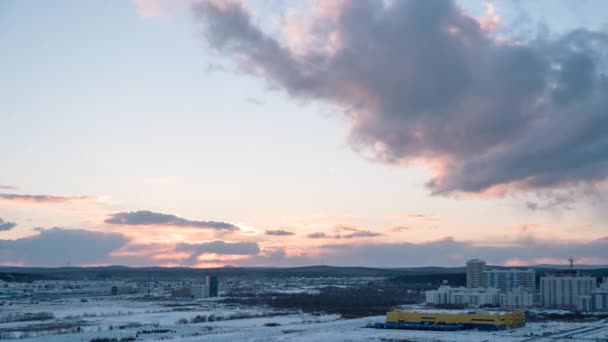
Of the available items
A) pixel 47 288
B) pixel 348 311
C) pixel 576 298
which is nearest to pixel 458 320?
pixel 348 311

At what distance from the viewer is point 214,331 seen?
47.4 meters

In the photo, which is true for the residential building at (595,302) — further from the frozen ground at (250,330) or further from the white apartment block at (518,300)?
the frozen ground at (250,330)

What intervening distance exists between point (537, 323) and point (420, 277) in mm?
108107

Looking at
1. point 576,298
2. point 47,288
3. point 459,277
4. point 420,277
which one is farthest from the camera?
point 420,277

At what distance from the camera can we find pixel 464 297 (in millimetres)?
84375

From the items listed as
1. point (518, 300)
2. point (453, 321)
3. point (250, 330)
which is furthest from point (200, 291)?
point (453, 321)

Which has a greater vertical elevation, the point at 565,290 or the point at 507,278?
the point at 507,278

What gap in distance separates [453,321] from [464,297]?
106 ft

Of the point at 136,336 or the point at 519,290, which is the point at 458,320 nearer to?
the point at 136,336

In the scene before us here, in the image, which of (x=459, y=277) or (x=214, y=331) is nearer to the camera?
(x=214, y=331)

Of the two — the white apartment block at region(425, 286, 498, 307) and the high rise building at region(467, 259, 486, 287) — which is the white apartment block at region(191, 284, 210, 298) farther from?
the high rise building at region(467, 259, 486, 287)

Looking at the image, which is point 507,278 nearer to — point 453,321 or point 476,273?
point 476,273

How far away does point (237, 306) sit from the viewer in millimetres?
76750

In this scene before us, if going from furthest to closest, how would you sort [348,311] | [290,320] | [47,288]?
[47,288], [348,311], [290,320]
